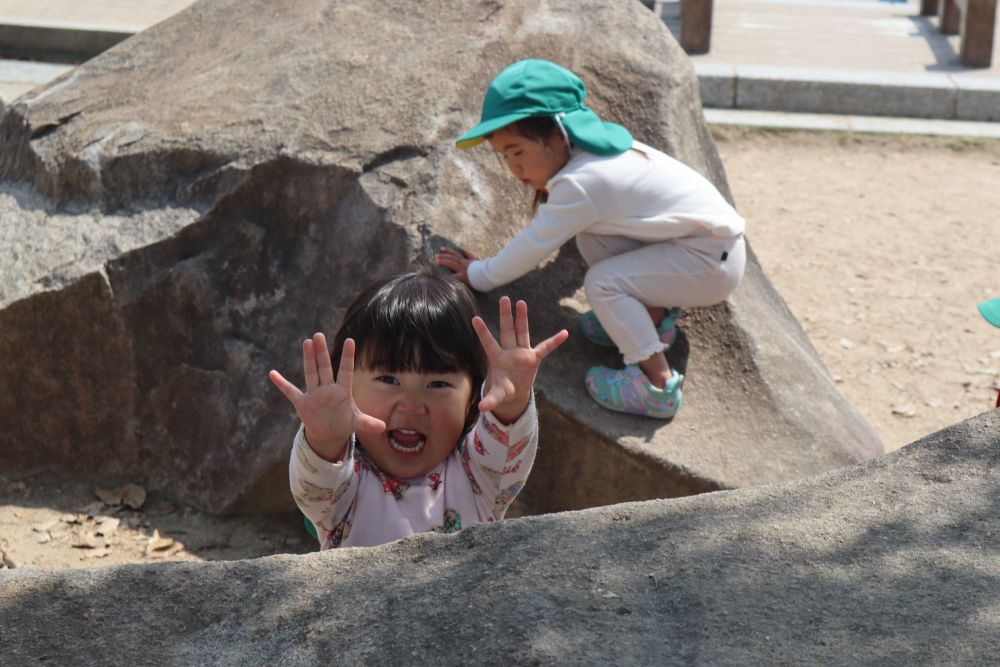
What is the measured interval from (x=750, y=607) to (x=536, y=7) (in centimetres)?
320

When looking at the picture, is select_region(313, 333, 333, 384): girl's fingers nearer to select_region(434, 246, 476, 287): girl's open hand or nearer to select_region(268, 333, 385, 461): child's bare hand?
select_region(268, 333, 385, 461): child's bare hand

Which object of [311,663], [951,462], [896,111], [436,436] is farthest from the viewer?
[896,111]

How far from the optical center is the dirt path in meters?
5.14

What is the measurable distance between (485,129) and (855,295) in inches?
117

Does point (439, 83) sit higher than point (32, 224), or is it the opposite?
point (439, 83)

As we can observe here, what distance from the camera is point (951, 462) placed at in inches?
79.2

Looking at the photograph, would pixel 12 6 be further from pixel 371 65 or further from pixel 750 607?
pixel 750 607

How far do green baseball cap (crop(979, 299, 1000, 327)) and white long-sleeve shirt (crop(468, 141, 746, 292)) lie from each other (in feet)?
2.44

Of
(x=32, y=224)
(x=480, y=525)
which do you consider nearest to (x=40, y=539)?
(x=32, y=224)

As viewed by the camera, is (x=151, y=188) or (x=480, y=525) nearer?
(x=480, y=525)

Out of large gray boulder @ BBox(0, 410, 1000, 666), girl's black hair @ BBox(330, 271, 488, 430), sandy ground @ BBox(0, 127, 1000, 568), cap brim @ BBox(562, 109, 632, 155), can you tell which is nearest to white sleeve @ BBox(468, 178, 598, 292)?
cap brim @ BBox(562, 109, 632, 155)

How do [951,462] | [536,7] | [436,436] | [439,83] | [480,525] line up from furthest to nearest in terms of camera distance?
[536,7], [439,83], [436,436], [951,462], [480,525]

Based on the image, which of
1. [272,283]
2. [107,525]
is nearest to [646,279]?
[272,283]

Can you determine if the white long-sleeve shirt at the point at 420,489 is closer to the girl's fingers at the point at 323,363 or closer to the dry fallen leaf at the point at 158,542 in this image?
the girl's fingers at the point at 323,363
